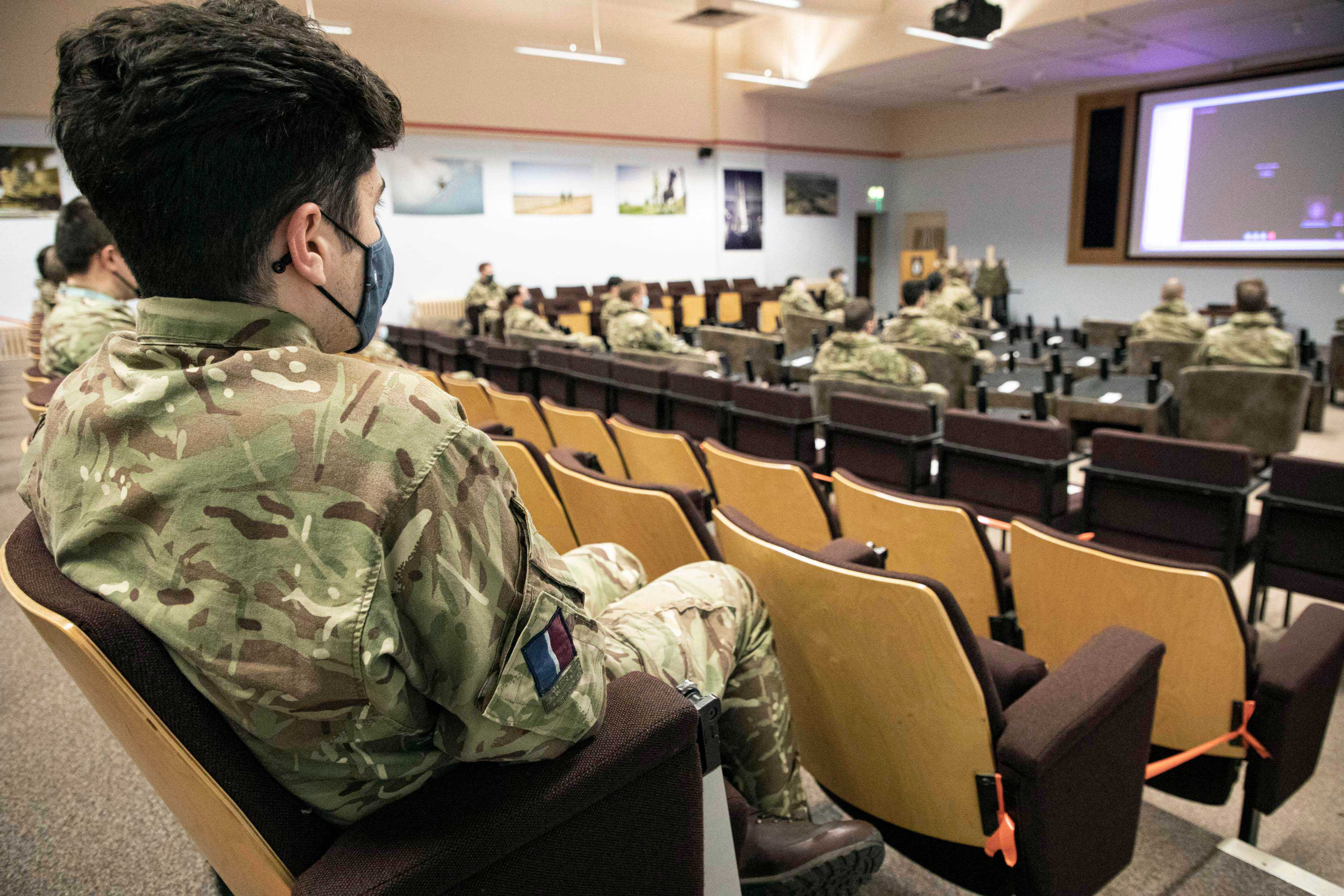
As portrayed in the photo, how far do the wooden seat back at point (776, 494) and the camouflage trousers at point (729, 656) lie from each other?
1.11 metres

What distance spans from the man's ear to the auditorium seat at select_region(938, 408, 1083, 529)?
296 centimetres

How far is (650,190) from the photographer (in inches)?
551

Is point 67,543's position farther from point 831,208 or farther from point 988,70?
point 831,208

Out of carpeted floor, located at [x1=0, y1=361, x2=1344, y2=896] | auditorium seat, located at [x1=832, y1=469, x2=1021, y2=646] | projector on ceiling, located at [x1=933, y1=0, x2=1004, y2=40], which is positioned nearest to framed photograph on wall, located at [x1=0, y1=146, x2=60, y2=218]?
carpeted floor, located at [x1=0, y1=361, x2=1344, y2=896]

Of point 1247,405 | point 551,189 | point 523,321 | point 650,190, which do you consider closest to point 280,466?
point 1247,405

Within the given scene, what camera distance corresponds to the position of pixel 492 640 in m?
0.86

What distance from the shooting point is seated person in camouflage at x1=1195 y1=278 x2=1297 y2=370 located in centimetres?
540

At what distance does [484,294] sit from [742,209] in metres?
6.37

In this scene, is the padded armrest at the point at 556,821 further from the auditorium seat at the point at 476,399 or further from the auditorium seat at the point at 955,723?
the auditorium seat at the point at 476,399

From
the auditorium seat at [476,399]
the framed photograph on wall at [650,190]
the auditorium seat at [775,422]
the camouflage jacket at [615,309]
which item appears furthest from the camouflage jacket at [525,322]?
the framed photograph on wall at [650,190]

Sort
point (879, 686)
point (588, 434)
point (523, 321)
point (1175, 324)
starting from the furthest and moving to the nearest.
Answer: point (523, 321)
point (1175, 324)
point (588, 434)
point (879, 686)

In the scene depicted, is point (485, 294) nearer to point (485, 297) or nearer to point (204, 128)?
point (485, 297)

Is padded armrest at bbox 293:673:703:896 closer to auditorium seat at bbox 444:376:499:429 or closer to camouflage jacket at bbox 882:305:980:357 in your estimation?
auditorium seat at bbox 444:376:499:429

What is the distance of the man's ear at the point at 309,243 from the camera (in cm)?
88
